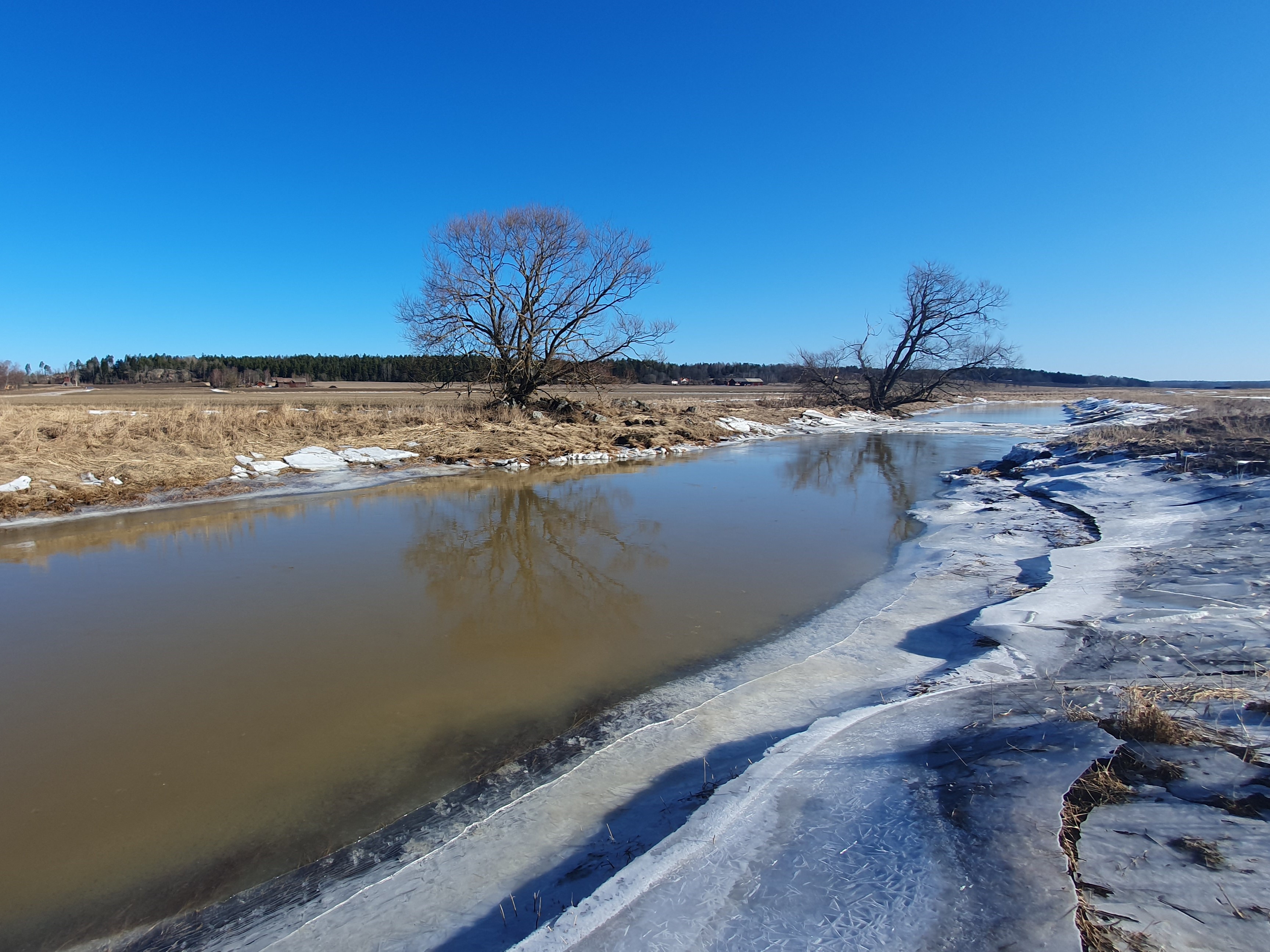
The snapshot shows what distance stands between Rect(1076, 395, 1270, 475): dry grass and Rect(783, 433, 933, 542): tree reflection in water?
14.8 feet

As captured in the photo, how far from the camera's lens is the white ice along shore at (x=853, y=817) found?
204 cm

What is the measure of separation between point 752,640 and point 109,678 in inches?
207

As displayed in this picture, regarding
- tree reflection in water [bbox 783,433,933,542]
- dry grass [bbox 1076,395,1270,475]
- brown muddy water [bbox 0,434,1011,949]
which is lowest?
brown muddy water [bbox 0,434,1011,949]

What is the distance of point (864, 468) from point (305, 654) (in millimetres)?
16098

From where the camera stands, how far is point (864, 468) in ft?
59.6

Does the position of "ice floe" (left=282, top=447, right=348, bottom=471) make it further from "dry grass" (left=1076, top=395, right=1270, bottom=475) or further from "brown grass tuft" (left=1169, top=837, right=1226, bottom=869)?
"dry grass" (left=1076, top=395, right=1270, bottom=475)

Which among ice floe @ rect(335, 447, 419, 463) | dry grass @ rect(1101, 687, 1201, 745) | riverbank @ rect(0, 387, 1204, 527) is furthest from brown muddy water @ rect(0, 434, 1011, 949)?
ice floe @ rect(335, 447, 419, 463)

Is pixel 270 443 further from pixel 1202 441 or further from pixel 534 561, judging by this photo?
pixel 1202 441

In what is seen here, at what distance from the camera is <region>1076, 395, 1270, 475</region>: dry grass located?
10.6 m

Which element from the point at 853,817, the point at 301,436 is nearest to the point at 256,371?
the point at 301,436

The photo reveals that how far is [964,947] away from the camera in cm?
186

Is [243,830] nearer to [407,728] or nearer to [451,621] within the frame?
[407,728]

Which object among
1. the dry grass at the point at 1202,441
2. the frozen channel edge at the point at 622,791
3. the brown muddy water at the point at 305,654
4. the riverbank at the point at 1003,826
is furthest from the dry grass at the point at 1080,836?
the dry grass at the point at 1202,441

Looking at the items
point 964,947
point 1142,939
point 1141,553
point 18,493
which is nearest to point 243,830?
point 964,947
